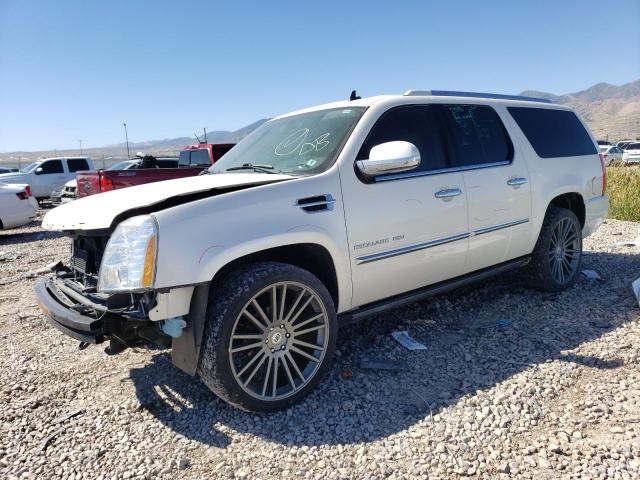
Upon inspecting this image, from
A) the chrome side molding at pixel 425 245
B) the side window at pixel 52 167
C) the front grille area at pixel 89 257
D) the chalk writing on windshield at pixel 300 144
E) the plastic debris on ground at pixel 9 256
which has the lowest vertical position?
the plastic debris on ground at pixel 9 256

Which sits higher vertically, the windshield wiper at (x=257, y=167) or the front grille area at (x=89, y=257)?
the windshield wiper at (x=257, y=167)

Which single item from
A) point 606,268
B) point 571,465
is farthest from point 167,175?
point 571,465

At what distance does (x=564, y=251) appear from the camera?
496cm

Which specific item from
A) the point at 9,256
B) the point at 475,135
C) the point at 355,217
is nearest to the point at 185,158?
the point at 9,256

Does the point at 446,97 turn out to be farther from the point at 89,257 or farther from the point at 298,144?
the point at 89,257

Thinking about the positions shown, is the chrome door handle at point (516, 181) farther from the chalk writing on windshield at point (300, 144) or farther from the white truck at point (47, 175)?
the white truck at point (47, 175)

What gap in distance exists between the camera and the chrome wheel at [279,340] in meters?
2.88

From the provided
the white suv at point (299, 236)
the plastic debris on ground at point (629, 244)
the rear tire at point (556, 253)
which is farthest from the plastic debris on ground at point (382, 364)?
the plastic debris on ground at point (629, 244)

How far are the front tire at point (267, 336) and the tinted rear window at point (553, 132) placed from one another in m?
2.86

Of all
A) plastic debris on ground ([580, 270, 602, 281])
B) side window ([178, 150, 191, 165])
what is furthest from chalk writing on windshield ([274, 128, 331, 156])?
side window ([178, 150, 191, 165])

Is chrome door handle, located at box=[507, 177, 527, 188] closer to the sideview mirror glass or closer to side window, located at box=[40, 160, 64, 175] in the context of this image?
the sideview mirror glass

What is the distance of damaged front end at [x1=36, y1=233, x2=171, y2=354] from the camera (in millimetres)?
2561

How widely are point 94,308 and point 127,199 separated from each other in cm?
68

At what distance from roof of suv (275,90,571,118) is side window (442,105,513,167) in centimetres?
10
